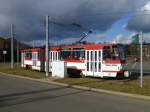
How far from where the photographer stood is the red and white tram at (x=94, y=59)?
29.5 metres

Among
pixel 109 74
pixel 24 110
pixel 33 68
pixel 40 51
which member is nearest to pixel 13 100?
pixel 24 110

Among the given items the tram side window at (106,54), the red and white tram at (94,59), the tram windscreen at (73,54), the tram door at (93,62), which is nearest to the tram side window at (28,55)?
the red and white tram at (94,59)

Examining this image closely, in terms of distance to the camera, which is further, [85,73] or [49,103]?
[85,73]

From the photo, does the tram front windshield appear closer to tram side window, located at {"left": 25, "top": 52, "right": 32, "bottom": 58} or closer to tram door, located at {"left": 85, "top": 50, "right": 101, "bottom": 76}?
tram door, located at {"left": 85, "top": 50, "right": 101, "bottom": 76}

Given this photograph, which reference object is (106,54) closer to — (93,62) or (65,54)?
(93,62)

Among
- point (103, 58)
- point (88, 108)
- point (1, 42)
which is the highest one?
point (1, 42)

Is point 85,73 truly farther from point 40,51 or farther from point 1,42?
point 1,42

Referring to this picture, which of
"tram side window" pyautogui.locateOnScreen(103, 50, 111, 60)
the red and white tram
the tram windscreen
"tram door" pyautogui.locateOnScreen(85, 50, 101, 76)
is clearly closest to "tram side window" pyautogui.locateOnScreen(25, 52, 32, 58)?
the red and white tram

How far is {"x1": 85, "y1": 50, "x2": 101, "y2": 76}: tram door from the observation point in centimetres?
3064

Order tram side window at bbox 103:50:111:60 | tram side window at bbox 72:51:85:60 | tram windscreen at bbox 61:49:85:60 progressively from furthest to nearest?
tram windscreen at bbox 61:49:85:60 < tram side window at bbox 72:51:85:60 < tram side window at bbox 103:50:111:60

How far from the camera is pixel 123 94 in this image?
19766 mm

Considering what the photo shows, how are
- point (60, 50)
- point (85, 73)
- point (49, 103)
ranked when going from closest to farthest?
1. point (49, 103)
2. point (85, 73)
3. point (60, 50)

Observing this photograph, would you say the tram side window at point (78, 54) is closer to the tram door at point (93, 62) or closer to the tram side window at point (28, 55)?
the tram door at point (93, 62)

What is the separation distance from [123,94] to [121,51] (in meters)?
10.7
